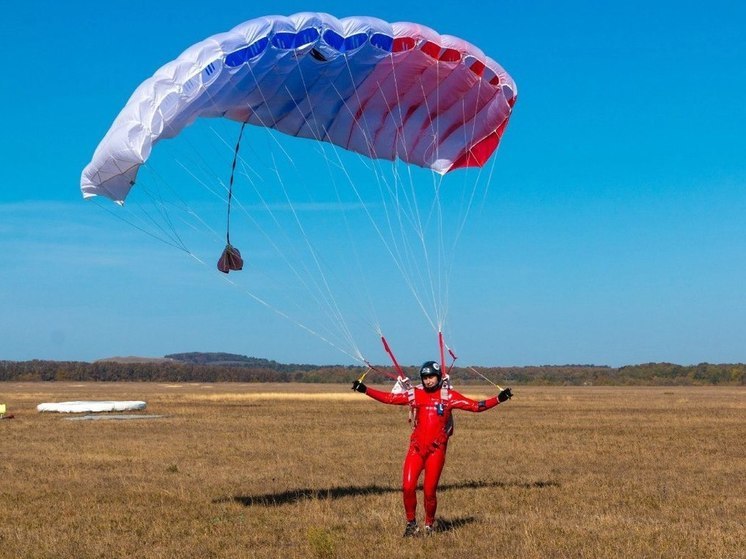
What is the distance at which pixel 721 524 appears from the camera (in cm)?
1141

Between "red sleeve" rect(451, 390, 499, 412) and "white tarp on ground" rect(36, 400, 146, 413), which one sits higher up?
"red sleeve" rect(451, 390, 499, 412)

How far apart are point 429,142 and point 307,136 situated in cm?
184

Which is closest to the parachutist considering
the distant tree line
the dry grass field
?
the dry grass field

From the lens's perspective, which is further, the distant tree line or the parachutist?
the distant tree line

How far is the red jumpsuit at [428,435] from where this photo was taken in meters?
10.9

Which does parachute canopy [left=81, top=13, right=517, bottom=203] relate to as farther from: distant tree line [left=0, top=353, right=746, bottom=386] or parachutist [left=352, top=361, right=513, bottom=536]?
distant tree line [left=0, top=353, right=746, bottom=386]

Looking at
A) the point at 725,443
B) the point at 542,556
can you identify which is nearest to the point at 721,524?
the point at 542,556

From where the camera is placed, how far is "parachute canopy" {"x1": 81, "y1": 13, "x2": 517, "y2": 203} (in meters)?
11.8

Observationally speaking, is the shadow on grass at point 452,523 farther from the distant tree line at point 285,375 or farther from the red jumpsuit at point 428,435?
the distant tree line at point 285,375

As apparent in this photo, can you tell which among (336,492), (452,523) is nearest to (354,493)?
(336,492)

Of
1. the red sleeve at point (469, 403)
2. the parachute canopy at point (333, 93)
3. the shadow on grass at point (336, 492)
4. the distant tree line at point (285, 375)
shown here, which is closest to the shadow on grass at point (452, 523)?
the red sleeve at point (469, 403)

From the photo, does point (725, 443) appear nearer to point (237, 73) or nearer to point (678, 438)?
point (678, 438)

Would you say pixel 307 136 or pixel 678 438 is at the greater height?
pixel 307 136

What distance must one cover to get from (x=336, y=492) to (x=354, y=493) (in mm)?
270
